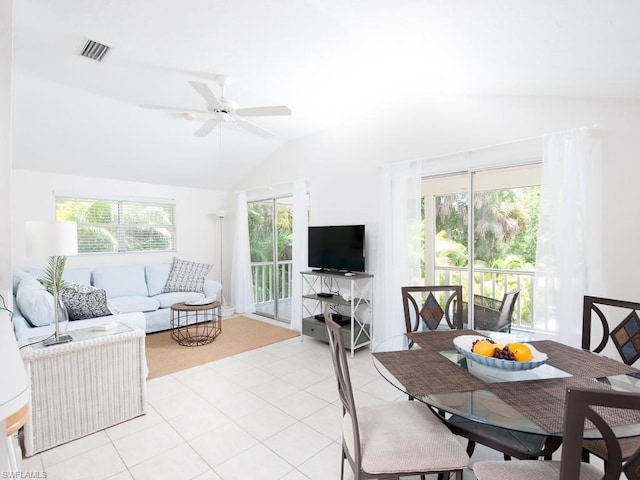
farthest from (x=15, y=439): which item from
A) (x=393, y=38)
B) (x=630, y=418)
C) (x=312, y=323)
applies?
(x=393, y=38)

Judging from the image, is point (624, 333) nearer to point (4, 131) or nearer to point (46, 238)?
point (46, 238)

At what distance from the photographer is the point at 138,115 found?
12.8ft

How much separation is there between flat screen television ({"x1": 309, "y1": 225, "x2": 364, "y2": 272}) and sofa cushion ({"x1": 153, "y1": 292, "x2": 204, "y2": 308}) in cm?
199

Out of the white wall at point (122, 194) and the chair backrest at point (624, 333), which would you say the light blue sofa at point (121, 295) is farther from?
the chair backrest at point (624, 333)

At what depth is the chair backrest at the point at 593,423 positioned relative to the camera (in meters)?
0.87

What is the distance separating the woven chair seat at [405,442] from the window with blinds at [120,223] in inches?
192

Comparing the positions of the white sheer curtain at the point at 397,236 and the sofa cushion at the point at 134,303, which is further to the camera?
the sofa cushion at the point at 134,303

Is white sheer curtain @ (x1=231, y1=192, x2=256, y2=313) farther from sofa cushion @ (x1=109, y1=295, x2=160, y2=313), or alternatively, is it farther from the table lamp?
the table lamp

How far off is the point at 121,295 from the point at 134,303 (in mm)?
467

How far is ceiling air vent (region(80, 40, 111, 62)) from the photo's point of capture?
2572 mm

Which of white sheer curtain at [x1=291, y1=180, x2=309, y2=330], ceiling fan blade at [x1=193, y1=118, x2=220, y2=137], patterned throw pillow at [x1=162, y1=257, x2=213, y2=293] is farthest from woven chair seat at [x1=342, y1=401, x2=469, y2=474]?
patterned throw pillow at [x1=162, y1=257, x2=213, y2=293]

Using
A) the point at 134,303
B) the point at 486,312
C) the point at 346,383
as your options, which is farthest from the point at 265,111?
the point at 134,303

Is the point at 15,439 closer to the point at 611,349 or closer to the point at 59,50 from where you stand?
the point at 59,50

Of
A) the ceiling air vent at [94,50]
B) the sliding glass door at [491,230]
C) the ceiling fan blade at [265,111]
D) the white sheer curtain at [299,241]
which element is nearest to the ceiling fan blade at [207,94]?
the ceiling fan blade at [265,111]
